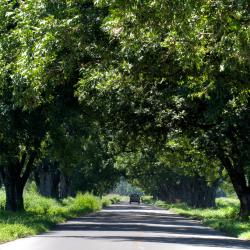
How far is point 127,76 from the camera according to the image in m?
21.1

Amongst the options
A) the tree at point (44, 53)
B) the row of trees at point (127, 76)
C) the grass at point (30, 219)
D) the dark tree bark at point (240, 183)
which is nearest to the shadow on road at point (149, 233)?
the grass at point (30, 219)

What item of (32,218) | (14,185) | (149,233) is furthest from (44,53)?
(14,185)

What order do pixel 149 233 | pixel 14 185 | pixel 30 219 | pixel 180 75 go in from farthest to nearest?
1. pixel 14 185
2. pixel 30 219
3. pixel 149 233
4. pixel 180 75

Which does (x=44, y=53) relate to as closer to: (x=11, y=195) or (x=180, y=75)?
(x=180, y=75)

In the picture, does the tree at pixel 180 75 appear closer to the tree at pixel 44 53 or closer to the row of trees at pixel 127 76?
the row of trees at pixel 127 76

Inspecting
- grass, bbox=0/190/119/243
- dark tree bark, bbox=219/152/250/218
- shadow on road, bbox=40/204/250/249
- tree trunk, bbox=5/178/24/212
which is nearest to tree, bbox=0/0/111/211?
grass, bbox=0/190/119/243

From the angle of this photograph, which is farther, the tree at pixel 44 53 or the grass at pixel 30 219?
the grass at pixel 30 219

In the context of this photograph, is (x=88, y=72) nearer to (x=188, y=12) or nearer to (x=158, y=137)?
(x=188, y=12)

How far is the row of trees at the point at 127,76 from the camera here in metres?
14.4

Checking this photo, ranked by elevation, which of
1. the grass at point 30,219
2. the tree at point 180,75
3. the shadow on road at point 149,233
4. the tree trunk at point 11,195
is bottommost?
the shadow on road at point 149,233

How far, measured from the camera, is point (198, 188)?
69.2 m

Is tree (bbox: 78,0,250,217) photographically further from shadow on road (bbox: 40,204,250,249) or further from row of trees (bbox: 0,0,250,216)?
shadow on road (bbox: 40,204,250,249)

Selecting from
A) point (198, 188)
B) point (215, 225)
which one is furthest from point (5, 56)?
point (198, 188)

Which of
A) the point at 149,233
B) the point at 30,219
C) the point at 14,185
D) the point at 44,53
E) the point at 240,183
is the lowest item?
the point at 149,233
